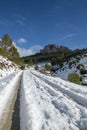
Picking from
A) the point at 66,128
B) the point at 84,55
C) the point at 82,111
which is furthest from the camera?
the point at 84,55

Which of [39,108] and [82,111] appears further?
[39,108]

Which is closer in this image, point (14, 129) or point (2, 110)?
point (14, 129)

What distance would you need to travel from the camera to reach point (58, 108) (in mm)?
10695

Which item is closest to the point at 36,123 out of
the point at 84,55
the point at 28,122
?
the point at 28,122

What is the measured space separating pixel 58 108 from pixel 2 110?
2.80m

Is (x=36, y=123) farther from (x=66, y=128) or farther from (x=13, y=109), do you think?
(x=13, y=109)

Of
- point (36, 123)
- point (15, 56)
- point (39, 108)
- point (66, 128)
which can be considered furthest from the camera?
point (15, 56)

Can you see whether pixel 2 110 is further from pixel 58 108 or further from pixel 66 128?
pixel 66 128

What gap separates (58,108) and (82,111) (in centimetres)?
134

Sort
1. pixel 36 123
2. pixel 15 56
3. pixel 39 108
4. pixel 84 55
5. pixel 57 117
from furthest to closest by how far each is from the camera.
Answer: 1. pixel 84 55
2. pixel 15 56
3. pixel 39 108
4. pixel 57 117
5. pixel 36 123

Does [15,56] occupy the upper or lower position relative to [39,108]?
upper

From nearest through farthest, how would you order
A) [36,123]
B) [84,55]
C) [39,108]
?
[36,123]
[39,108]
[84,55]

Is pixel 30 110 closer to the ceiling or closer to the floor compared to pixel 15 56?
closer to the floor

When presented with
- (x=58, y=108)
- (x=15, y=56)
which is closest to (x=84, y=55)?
(x=15, y=56)
